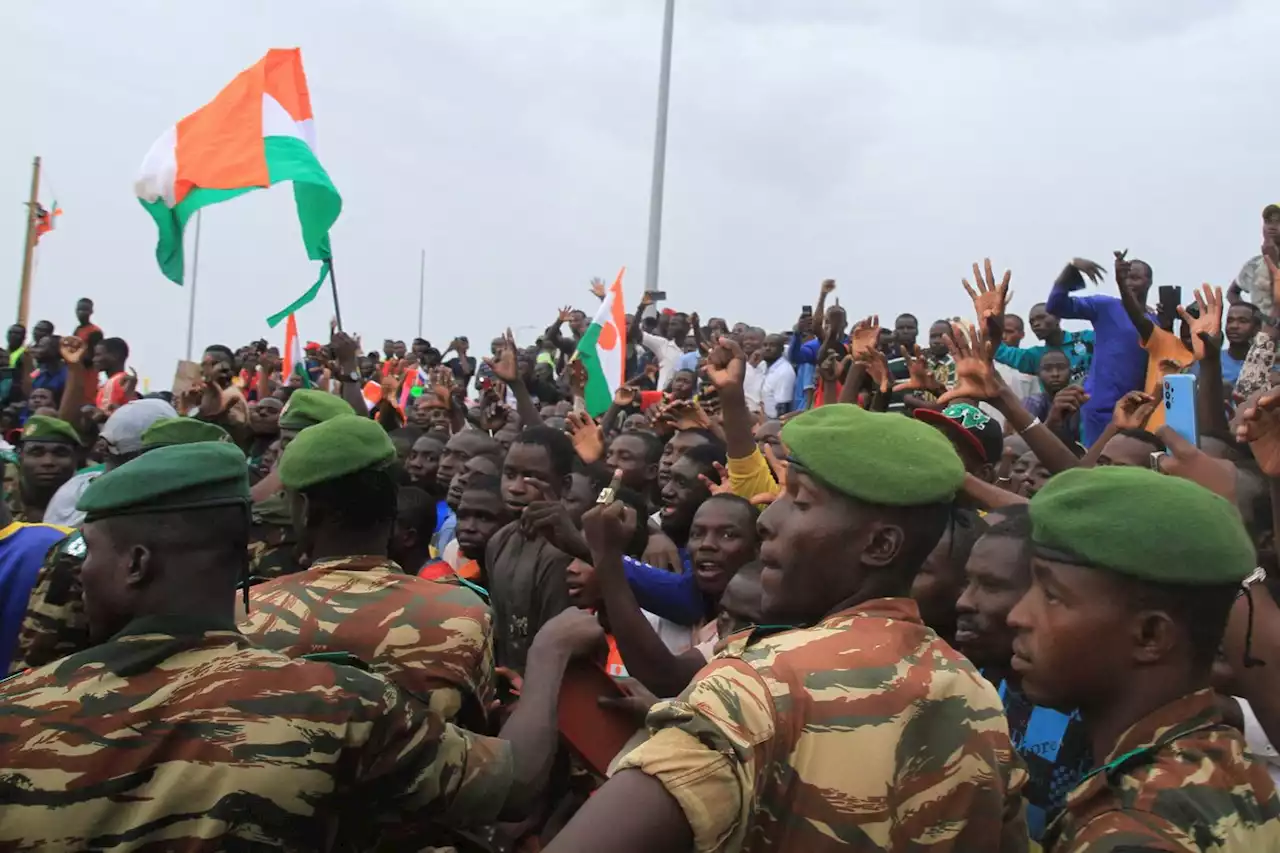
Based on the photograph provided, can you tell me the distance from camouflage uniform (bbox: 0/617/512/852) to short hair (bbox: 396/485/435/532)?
2.99m

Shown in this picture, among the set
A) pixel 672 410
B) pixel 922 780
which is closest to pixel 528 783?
pixel 922 780

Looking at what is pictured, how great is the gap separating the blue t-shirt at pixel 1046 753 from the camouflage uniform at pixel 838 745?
Answer: 0.89 metres

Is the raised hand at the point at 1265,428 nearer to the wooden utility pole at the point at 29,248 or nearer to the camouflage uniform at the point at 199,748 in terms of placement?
the camouflage uniform at the point at 199,748

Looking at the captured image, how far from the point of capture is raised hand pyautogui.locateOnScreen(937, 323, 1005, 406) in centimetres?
512

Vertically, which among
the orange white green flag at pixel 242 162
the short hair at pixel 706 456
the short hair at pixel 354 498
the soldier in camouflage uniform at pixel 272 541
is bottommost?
the soldier in camouflage uniform at pixel 272 541

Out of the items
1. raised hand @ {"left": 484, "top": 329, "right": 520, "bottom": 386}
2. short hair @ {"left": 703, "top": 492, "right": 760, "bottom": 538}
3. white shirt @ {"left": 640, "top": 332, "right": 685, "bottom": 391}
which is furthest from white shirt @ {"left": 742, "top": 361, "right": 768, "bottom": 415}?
short hair @ {"left": 703, "top": 492, "right": 760, "bottom": 538}

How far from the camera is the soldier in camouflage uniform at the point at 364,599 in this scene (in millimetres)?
2775

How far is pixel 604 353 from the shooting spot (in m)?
10.5

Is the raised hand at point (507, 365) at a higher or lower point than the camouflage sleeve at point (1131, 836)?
higher

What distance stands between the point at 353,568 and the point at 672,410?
363 cm

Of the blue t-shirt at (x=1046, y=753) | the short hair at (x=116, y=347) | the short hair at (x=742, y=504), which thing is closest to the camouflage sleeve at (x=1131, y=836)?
the blue t-shirt at (x=1046, y=753)

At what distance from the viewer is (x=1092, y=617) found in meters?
2.12

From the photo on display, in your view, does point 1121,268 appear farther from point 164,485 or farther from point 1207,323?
point 164,485

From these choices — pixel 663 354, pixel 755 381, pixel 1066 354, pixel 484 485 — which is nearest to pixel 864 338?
pixel 484 485
